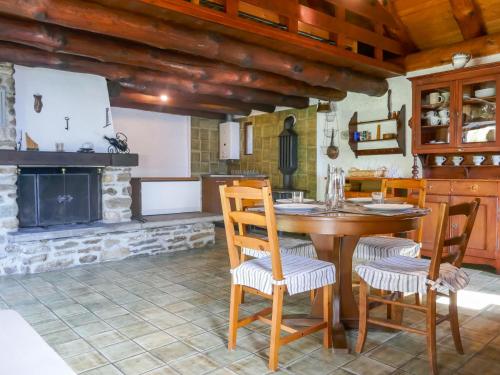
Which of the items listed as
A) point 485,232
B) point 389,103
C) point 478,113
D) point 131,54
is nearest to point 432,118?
point 478,113

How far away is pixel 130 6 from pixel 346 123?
12.9ft

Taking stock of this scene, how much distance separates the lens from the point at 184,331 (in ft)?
8.43

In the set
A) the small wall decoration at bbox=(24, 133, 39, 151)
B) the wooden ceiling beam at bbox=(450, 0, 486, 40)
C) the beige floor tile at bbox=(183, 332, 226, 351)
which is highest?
the wooden ceiling beam at bbox=(450, 0, 486, 40)

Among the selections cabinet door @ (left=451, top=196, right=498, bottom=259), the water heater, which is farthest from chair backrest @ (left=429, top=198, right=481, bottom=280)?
the water heater

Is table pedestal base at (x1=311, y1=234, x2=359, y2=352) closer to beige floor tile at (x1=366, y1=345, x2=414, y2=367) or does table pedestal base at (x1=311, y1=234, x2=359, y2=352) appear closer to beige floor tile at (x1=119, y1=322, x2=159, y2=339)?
beige floor tile at (x1=366, y1=345, x2=414, y2=367)

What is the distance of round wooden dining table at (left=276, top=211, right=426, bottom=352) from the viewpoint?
207 cm

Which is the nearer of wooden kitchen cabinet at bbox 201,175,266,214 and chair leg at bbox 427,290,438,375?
chair leg at bbox 427,290,438,375

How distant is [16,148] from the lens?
4.24m

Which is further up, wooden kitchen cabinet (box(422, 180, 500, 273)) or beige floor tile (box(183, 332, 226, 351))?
wooden kitchen cabinet (box(422, 180, 500, 273))

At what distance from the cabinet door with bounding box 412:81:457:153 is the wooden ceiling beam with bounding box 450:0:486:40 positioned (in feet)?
2.16

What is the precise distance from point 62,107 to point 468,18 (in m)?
4.76

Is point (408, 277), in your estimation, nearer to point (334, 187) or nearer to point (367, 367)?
point (367, 367)

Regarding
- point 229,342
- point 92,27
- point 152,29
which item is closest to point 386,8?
point 152,29

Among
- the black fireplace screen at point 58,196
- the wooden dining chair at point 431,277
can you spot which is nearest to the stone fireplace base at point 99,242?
the black fireplace screen at point 58,196
